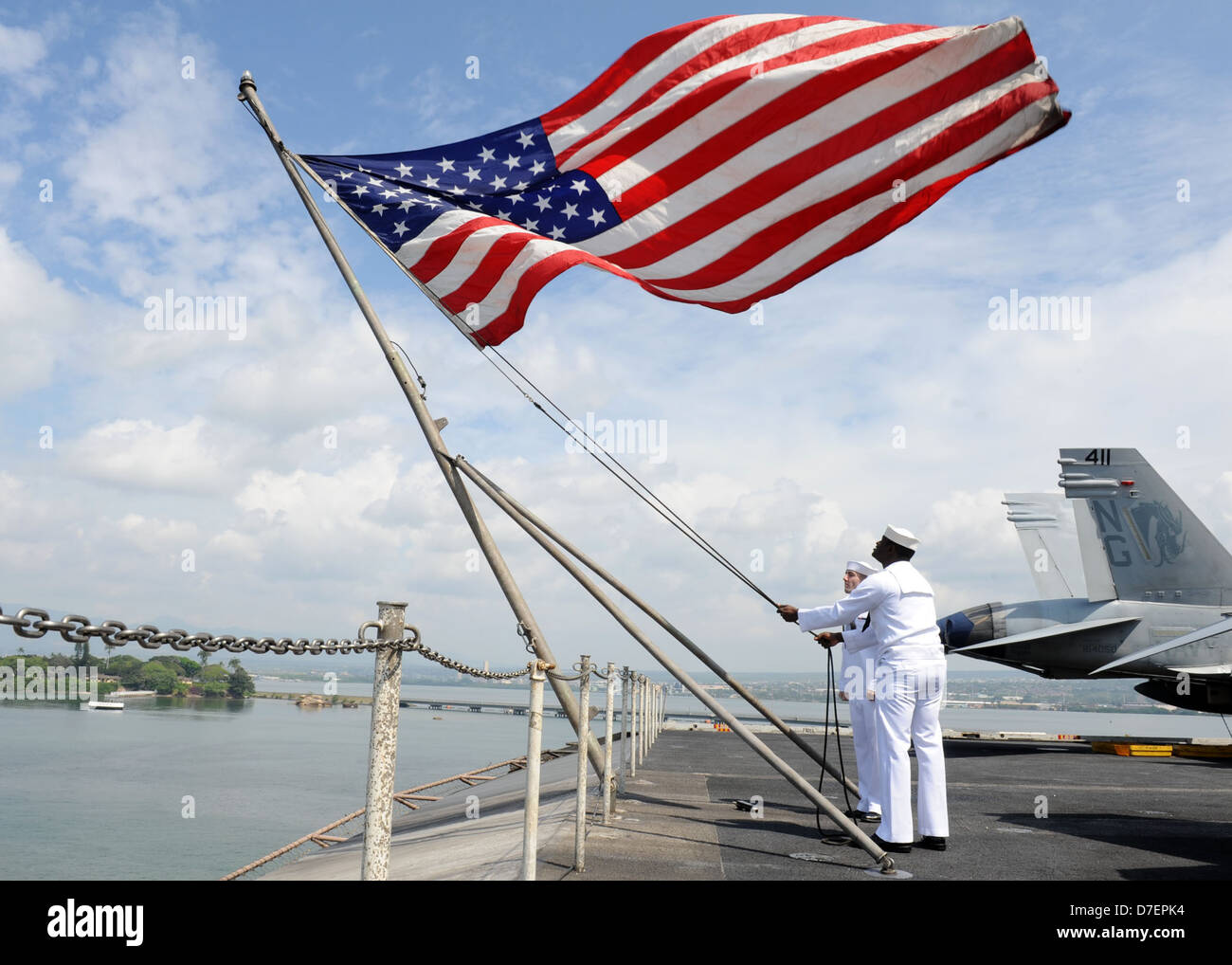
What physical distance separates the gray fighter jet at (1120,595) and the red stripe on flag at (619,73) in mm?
17486

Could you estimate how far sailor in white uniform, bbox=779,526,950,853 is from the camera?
5.88m

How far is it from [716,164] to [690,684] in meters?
3.82

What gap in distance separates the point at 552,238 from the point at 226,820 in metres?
21.9

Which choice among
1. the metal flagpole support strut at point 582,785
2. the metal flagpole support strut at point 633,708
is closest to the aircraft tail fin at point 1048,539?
the metal flagpole support strut at point 633,708

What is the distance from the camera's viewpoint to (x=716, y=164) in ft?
21.3

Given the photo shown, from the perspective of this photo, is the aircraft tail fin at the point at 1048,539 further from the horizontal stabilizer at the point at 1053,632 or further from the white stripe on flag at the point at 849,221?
the white stripe on flag at the point at 849,221

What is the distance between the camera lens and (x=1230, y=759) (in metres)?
16.6

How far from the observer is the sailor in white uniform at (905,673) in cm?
588

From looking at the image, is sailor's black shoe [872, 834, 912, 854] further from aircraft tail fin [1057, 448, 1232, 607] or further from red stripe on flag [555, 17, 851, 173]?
aircraft tail fin [1057, 448, 1232, 607]

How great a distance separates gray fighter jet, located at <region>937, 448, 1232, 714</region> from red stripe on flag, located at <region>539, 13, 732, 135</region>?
57.4ft

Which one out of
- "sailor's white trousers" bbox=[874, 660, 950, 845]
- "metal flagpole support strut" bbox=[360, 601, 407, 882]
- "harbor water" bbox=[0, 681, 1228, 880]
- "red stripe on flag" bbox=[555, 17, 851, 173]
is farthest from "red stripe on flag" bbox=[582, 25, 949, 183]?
"harbor water" bbox=[0, 681, 1228, 880]
